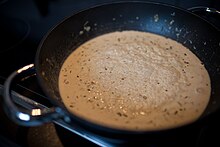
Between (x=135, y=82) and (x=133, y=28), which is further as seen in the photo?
(x=133, y=28)

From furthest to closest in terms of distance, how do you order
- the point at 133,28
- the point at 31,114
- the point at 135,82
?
the point at 133,28 → the point at 135,82 → the point at 31,114

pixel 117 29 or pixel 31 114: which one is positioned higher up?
pixel 117 29

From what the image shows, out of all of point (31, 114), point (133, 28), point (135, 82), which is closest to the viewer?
point (31, 114)

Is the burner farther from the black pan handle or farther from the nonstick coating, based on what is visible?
the black pan handle

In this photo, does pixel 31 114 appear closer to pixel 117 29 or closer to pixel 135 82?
pixel 135 82

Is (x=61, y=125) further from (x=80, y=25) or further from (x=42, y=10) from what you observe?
(x=42, y=10)

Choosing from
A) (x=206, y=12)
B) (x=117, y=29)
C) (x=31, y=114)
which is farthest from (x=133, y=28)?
(x=31, y=114)

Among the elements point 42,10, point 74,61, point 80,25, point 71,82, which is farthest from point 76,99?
point 42,10

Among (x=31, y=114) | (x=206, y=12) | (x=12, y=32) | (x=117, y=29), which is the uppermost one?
(x=206, y=12)

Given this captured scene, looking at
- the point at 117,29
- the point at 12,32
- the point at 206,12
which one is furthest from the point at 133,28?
the point at 12,32
